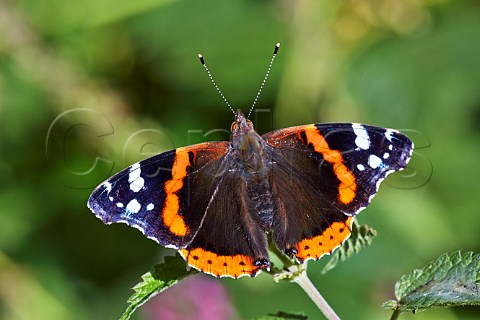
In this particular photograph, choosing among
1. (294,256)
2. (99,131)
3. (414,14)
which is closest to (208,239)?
(294,256)

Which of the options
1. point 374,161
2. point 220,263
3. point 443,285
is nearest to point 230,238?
point 220,263

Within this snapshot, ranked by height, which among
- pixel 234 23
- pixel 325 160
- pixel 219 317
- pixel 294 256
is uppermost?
pixel 234 23

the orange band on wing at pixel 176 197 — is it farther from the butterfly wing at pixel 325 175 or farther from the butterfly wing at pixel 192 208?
the butterfly wing at pixel 325 175

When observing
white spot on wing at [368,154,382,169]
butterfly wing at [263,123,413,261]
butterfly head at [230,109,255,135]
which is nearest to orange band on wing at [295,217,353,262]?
butterfly wing at [263,123,413,261]

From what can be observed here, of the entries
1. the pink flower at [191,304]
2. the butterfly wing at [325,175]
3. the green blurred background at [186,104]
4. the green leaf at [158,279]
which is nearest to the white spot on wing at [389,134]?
the butterfly wing at [325,175]

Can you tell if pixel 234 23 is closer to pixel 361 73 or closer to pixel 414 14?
pixel 361 73

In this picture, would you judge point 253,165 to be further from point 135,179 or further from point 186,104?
point 186,104
